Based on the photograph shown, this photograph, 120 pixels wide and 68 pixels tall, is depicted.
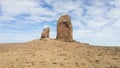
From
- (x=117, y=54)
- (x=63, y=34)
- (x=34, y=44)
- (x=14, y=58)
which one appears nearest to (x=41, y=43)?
(x=34, y=44)

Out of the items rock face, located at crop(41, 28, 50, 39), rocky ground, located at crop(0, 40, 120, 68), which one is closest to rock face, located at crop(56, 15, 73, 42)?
rocky ground, located at crop(0, 40, 120, 68)

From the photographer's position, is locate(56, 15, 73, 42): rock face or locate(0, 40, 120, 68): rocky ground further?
locate(56, 15, 73, 42): rock face

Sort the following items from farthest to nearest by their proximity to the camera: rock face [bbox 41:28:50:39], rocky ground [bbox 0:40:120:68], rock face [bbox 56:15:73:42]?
rock face [bbox 41:28:50:39] < rock face [bbox 56:15:73:42] < rocky ground [bbox 0:40:120:68]

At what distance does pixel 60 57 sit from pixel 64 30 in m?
10.2

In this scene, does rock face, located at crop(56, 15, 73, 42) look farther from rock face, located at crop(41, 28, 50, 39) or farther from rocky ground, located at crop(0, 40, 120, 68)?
rock face, located at crop(41, 28, 50, 39)

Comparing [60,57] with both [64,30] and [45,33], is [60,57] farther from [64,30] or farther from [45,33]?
[45,33]

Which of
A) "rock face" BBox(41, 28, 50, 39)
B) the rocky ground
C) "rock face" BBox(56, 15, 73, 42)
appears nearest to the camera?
the rocky ground

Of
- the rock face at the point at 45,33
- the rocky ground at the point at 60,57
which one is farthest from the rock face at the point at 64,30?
the rock face at the point at 45,33

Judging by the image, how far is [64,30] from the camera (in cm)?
4422

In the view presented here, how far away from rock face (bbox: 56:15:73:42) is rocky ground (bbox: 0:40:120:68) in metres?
2.21

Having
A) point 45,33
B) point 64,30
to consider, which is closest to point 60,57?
point 64,30

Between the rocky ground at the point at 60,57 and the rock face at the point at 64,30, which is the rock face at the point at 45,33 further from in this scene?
the rocky ground at the point at 60,57

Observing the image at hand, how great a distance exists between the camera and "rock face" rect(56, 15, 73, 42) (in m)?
44.2

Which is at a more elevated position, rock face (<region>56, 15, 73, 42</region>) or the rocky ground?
rock face (<region>56, 15, 73, 42</region>)
